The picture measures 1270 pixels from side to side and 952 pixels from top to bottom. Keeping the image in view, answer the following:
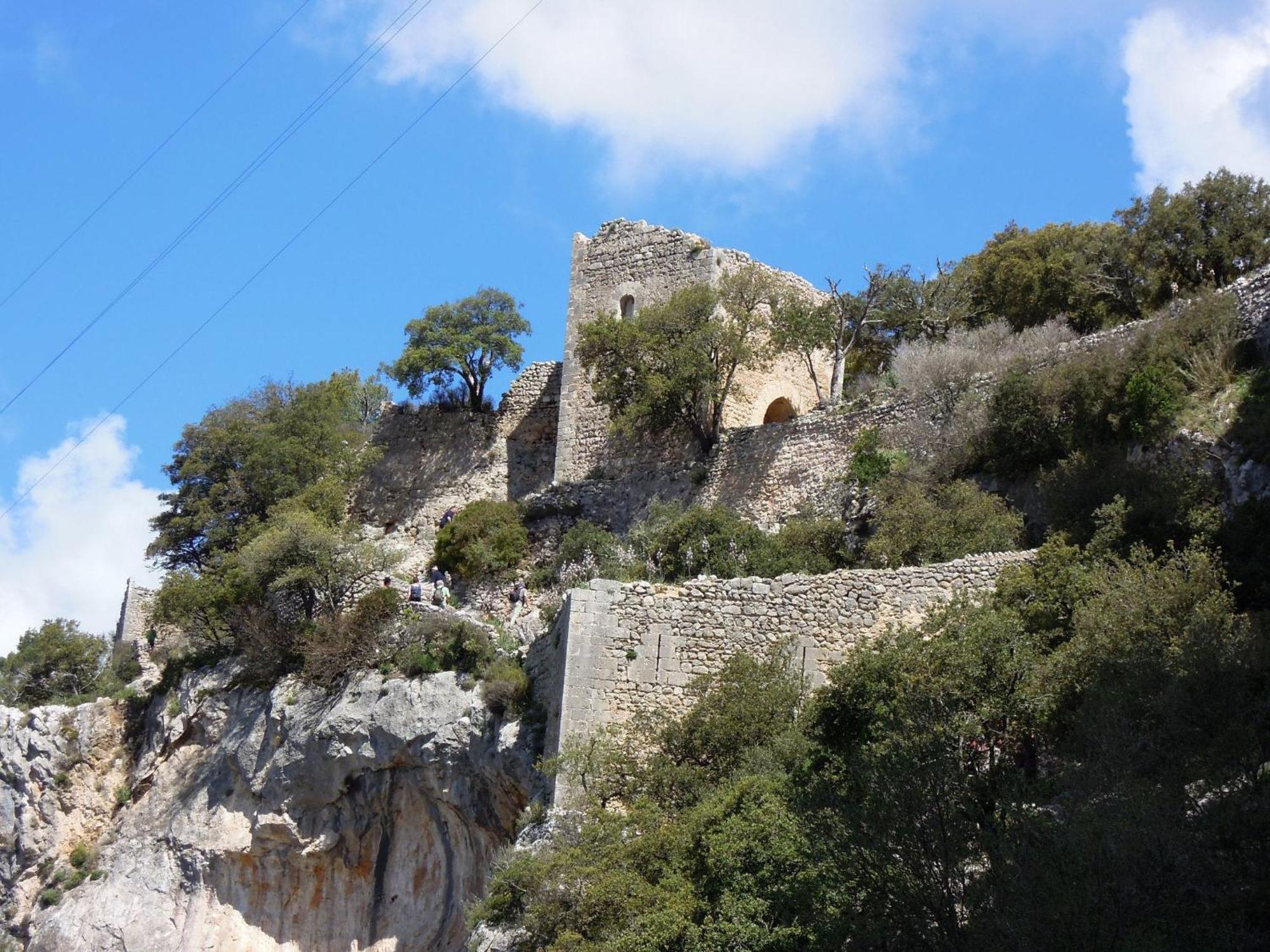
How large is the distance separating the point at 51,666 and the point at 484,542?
12.9m

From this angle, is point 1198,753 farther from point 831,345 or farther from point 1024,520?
point 831,345

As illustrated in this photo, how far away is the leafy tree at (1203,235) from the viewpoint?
90.8ft

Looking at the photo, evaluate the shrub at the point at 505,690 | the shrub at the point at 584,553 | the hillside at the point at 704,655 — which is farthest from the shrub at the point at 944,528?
the shrub at the point at 505,690

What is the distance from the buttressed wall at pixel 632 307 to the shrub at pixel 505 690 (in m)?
9.07

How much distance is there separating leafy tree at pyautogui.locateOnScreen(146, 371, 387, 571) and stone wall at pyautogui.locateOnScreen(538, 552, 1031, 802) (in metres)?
11.7

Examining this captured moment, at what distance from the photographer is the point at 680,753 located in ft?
62.6

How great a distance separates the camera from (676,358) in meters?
28.8

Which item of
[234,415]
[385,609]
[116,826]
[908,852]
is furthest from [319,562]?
[908,852]

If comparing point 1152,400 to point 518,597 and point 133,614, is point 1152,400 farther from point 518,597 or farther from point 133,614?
point 133,614

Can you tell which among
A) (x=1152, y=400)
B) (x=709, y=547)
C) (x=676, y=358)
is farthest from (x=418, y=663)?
(x=1152, y=400)

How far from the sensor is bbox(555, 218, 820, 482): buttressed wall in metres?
30.9

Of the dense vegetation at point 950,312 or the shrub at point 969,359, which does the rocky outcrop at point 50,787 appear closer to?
the dense vegetation at point 950,312

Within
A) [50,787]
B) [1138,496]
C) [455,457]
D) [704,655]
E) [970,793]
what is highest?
[455,457]

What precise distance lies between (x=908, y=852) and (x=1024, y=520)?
9394 mm
